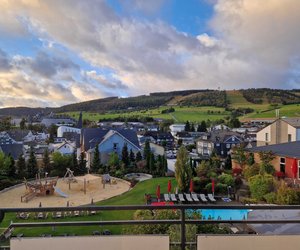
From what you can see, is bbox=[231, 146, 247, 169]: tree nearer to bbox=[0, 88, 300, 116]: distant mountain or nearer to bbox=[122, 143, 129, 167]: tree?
bbox=[122, 143, 129, 167]: tree

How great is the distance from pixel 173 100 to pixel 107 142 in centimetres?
7143

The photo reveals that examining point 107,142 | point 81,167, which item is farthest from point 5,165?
point 107,142

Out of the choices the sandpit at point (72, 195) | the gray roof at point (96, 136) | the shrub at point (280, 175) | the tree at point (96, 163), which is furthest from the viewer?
the gray roof at point (96, 136)

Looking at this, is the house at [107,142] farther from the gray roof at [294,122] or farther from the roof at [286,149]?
the roof at [286,149]

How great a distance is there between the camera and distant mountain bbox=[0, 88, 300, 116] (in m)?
78.3

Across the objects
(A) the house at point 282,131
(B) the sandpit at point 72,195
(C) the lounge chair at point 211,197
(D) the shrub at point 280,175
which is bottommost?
(B) the sandpit at point 72,195

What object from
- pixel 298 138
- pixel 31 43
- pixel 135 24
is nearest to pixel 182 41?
pixel 135 24

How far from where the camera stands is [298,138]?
82.0ft

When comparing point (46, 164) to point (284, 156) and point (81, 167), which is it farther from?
point (284, 156)

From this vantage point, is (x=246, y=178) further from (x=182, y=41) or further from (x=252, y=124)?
(x=252, y=124)

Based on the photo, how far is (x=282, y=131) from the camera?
26.3m

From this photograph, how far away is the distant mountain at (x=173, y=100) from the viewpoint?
78312mm

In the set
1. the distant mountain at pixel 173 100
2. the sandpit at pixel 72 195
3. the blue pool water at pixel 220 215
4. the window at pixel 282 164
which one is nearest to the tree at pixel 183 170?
the sandpit at pixel 72 195

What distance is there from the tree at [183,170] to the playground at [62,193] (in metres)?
4.72
